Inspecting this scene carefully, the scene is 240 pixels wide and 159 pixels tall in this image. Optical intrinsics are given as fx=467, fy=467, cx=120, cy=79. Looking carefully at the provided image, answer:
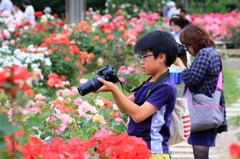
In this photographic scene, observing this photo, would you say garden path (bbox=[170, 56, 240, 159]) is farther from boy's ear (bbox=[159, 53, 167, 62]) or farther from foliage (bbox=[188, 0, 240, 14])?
foliage (bbox=[188, 0, 240, 14])

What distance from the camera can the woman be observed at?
11.0 ft

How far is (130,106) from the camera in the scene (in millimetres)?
2129

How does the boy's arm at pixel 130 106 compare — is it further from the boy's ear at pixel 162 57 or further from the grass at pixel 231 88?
the grass at pixel 231 88

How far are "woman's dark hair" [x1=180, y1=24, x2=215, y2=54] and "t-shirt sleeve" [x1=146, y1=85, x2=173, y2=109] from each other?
4.36 feet

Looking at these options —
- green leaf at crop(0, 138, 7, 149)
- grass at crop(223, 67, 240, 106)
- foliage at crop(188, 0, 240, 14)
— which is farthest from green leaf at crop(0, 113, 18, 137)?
foliage at crop(188, 0, 240, 14)

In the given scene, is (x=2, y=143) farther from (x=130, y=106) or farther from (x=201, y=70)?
(x=201, y=70)

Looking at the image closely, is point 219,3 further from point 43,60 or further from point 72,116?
point 72,116

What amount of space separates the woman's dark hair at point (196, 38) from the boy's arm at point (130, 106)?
142cm

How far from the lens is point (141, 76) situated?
7.16 meters

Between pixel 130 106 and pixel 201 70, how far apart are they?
1.33 meters

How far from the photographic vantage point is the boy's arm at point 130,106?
205 centimetres

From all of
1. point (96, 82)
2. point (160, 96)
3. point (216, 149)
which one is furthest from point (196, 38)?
point (216, 149)

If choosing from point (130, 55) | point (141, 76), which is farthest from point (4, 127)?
point (130, 55)

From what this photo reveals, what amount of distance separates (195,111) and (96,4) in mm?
13001
